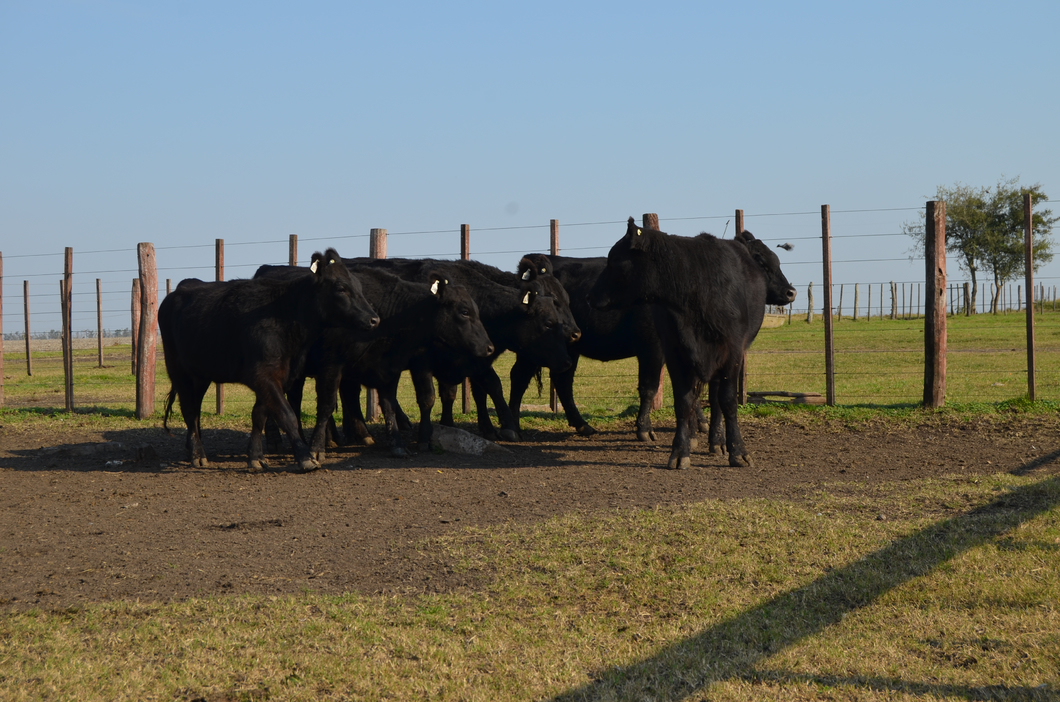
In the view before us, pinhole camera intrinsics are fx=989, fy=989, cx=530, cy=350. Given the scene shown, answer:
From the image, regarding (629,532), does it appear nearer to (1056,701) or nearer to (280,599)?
(280,599)

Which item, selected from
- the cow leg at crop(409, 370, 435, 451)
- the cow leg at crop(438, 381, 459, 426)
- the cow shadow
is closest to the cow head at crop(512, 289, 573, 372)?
the cow leg at crop(438, 381, 459, 426)

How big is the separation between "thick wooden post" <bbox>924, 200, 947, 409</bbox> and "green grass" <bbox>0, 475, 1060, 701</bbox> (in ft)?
19.8

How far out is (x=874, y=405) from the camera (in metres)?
12.6

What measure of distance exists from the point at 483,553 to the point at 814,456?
459cm

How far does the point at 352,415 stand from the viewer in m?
11.4

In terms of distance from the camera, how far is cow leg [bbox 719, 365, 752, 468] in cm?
896

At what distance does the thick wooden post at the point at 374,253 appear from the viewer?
44.7ft

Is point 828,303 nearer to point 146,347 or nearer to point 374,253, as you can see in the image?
point 374,253

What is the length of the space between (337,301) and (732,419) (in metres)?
3.92

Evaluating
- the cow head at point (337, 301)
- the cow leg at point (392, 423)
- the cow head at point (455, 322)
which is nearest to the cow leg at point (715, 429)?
the cow head at point (455, 322)

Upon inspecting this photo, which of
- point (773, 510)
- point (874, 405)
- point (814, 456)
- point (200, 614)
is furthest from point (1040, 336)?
point (200, 614)

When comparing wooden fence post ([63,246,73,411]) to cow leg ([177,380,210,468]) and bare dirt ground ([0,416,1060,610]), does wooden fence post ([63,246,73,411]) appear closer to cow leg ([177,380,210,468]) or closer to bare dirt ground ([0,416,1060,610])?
bare dirt ground ([0,416,1060,610])

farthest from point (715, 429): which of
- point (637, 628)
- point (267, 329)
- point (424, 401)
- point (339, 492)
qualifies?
point (637, 628)

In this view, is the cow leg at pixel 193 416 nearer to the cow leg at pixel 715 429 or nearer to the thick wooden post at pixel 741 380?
the cow leg at pixel 715 429
